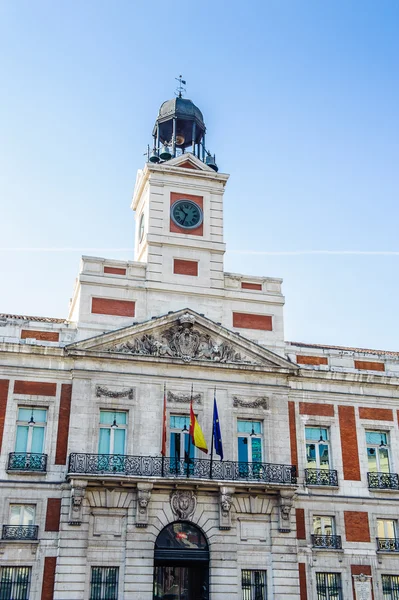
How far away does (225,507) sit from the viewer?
80.8ft

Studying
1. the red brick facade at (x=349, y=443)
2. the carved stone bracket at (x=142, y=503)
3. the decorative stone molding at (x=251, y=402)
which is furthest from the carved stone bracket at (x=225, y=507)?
the red brick facade at (x=349, y=443)

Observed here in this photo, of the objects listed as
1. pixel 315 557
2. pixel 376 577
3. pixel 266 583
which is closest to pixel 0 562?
pixel 266 583

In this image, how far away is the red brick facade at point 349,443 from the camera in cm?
2700

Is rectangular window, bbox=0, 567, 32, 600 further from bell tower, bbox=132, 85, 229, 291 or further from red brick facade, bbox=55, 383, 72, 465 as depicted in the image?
bell tower, bbox=132, 85, 229, 291

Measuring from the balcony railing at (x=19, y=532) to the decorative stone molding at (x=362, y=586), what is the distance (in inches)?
425

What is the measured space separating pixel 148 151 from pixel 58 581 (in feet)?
58.5

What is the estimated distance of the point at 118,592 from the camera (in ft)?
76.4

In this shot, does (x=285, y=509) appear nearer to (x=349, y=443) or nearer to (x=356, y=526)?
(x=356, y=526)

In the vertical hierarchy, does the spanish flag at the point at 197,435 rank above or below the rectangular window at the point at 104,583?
above

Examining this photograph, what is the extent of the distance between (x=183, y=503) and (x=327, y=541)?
531 centimetres

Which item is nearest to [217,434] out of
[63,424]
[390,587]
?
[63,424]

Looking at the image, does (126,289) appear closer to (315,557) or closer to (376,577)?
(315,557)

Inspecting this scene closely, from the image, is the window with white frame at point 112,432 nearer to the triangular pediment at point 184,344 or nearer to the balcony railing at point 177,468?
the balcony railing at point 177,468

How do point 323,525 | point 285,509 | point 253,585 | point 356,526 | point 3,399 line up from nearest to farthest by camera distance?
point 253,585 → point 3,399 → point 285,509 → point 323,525 → point 356,526
